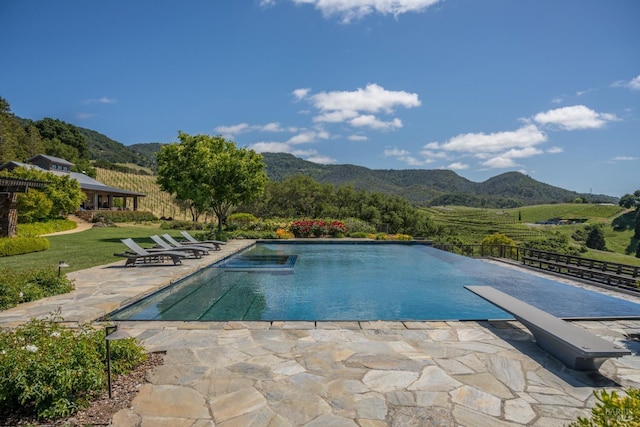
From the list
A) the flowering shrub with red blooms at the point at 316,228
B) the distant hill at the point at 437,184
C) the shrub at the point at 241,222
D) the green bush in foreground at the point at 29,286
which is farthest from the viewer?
the distant hill at the point at 437,184

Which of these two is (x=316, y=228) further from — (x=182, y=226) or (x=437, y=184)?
(x=437, y=184)

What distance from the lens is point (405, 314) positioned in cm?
711

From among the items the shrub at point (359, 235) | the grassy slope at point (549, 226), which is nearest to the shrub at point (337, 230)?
the shrub at point (359, 235)

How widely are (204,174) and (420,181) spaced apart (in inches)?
4011

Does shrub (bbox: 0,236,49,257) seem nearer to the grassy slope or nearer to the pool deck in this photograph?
the pool deck

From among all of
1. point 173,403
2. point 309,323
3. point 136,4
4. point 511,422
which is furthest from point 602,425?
point 136,4

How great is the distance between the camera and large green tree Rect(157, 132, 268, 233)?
18.5m

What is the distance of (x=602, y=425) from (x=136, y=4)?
707 inches

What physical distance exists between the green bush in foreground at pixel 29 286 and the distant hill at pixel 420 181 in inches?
3462

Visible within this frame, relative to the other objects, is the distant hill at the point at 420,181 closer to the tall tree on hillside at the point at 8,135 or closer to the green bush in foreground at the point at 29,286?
the tall tree on hillside at the point at 8,135

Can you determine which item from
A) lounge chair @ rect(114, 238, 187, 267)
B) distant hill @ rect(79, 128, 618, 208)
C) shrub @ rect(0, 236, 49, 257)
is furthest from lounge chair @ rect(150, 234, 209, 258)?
distant hill @ rect(79, 128, 618, 208)

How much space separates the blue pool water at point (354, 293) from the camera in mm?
7035

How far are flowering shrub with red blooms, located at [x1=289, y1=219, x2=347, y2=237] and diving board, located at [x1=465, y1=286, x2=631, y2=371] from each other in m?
16.6

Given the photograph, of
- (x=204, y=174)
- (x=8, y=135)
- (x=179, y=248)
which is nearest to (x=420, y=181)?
(x=8, y=135)
